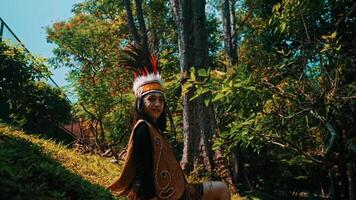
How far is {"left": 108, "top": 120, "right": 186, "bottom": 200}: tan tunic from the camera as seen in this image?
3746 millimetres

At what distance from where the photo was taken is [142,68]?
174 inches

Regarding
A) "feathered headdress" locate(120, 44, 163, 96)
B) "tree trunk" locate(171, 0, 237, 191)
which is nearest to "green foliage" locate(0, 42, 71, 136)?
"tree trunk" locate(171, 0, 237, 191)

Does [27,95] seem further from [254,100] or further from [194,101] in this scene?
[254,100]

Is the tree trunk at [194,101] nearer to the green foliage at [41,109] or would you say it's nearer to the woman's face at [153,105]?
the green foliage at [41,109]

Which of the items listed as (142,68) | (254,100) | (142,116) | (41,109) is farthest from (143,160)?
(41,109)

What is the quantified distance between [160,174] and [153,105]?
739 millimetres

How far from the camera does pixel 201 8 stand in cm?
904

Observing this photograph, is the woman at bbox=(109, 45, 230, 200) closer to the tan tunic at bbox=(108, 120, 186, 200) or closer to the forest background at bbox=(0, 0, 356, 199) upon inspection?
the tan tunic at bbox=(108, 120, 186, 200)

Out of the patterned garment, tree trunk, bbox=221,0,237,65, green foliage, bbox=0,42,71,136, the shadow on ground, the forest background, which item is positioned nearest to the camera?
the shadow on ground

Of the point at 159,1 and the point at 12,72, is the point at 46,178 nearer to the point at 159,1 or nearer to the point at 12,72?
the point at 12,72

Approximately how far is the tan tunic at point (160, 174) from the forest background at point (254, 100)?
57.7 inches

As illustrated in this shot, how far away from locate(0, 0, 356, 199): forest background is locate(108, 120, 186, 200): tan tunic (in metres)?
1.47

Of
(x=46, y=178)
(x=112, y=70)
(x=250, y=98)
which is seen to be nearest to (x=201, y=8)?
(x=250, y=98)

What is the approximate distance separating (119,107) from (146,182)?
10.6 metres
